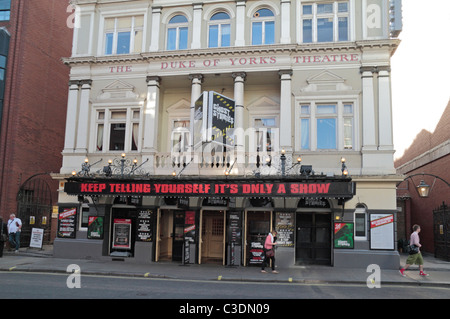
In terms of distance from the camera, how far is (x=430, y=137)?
23.8 meters

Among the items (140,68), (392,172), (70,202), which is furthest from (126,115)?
(392,172)

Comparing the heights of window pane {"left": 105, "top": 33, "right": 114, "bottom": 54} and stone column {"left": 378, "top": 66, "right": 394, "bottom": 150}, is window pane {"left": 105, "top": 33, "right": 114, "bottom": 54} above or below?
above

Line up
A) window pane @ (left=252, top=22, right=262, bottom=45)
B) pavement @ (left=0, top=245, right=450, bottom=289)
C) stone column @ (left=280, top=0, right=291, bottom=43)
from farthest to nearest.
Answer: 1. window pane @ (left=252, top=22, right=262, bottom=45)
2. stone column @ (left=280, top=0, right=291, bottom=43)
3. pavement @ (left=0, top=245, right=450, bottom=289)

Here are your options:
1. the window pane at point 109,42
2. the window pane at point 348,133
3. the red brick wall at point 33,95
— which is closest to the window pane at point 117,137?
the window pane at point 109,42

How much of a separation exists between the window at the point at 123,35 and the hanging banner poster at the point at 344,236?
1204cm

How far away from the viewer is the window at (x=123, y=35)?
19672mm

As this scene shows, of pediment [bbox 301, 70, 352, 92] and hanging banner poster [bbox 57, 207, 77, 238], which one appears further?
hanging banner poster [bbox 57, 207, 77, 238]

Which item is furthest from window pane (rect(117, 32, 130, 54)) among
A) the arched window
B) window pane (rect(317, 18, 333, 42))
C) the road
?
the road

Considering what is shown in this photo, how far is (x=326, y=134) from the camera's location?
1747 centimetres

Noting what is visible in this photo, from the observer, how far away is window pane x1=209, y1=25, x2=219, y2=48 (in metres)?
18.9

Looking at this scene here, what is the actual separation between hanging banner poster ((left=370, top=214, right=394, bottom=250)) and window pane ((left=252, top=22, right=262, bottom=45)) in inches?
355

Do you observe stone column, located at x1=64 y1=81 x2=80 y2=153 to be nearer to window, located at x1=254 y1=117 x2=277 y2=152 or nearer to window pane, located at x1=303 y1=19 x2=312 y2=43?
window, located at x1=254 y1=117 x2=277 y2=152

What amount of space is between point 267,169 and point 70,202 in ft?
29.6

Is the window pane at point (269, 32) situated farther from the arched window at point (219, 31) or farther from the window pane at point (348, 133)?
the window pane at point (348, 133)
